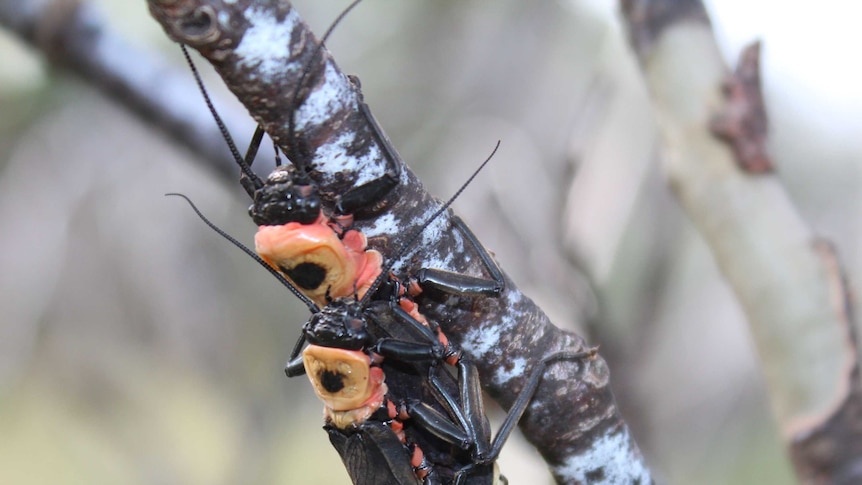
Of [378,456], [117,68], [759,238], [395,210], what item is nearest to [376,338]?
[378,456]

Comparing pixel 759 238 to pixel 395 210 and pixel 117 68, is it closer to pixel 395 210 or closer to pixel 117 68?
pixel 395 210

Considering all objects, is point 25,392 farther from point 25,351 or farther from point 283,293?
point 283,293

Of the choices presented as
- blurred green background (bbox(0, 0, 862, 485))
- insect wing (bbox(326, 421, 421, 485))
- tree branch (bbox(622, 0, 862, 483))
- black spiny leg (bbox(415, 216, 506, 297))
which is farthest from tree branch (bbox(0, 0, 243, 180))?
→ tree branch (bbox(622, 0, 862, 483))

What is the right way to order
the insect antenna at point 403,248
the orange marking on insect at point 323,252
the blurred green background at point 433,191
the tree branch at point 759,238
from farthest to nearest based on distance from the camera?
the blurred green background at point 433,191
the tree branch at point 759,238
the orange marking on insect at point 323,252
the insect antenna at point 403,248

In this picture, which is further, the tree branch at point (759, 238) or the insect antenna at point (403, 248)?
the tree branch at point (759, 238)

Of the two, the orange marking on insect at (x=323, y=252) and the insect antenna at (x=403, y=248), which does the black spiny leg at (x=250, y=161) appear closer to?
the orange marking on insect at (x=323, y=252)

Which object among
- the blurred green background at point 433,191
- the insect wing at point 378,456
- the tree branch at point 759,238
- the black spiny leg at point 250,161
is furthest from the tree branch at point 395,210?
the blurred green background at point 433,191
